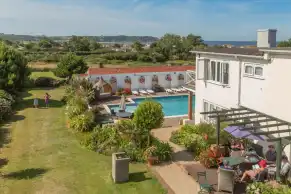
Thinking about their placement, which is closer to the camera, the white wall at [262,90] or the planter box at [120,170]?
the planter box at [120,170]

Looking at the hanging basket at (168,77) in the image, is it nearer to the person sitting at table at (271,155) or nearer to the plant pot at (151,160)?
the plant pot at (151,160)

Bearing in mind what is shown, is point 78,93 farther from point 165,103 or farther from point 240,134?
point 240,134

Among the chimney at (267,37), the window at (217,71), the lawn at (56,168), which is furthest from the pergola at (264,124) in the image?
the lawn at (56,168)

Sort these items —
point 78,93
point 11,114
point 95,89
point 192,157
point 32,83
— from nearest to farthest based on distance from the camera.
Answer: point 192,157 → point 11,114 → point 78,93 → point 95,89 → point 32,83

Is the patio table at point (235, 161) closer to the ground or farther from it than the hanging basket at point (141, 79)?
closer to the ground

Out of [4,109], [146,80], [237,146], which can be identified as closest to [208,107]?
[237,146]

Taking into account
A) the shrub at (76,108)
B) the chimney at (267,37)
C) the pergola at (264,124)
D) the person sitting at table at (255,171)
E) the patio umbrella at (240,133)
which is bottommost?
the person sitting at table at (255,171)

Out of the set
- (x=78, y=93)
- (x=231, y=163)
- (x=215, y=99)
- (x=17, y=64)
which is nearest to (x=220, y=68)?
(x=215, y=99)
